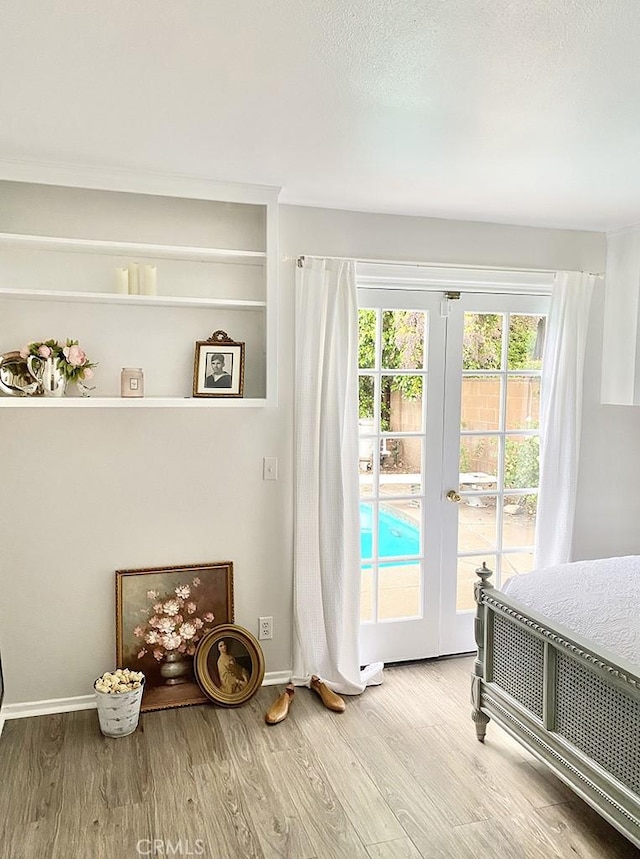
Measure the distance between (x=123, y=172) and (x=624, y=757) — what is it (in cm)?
280

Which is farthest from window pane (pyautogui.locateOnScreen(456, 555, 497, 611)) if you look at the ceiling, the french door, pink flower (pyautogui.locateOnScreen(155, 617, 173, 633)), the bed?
the ceiling

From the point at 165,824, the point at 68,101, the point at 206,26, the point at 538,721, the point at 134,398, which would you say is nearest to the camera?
the point at 206,26

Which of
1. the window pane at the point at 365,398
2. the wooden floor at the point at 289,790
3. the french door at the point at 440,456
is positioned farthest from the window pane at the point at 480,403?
the wooden floor at the point at 289,790

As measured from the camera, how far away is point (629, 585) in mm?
2574

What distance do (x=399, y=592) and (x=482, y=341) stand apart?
1439 mm

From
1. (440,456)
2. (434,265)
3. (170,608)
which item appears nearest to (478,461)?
(440,456)

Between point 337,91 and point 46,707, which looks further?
point 46,707

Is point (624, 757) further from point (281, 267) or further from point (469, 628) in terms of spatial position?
point (281, 267)

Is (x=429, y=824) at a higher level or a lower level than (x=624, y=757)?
lower

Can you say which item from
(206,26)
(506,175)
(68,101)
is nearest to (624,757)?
(506,175)

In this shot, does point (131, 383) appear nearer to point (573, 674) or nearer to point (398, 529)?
point (398, 529)

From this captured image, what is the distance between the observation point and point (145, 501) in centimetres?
313

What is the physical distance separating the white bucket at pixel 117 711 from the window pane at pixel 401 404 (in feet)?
5.77
